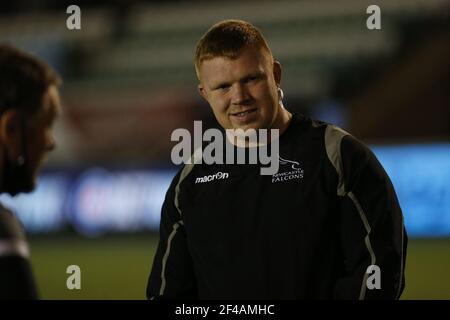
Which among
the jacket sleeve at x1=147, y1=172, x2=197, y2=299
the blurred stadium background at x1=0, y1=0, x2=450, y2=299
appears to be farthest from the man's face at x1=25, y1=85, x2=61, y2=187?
the blurred stadium background at x1=0, y1=0, x2=450, y2=299

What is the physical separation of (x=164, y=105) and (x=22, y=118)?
564 inches

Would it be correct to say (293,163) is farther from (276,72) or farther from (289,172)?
(276,72)

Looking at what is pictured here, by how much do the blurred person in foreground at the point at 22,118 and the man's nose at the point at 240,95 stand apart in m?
0.58

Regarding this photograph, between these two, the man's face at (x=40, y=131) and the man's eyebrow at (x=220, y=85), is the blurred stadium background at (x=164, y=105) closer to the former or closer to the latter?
the man's eyebrow at (x=220, y=85)

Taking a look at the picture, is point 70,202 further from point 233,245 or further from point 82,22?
point 233,245

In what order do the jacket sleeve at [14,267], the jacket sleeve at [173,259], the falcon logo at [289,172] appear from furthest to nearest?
the jacket sleeve at [173,259] → the falcon logo at [289,172] → the jacket sleeve at [14,267]

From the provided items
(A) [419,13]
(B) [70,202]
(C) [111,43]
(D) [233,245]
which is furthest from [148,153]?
(D) [233,245]

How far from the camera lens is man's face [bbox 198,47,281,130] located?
265cm

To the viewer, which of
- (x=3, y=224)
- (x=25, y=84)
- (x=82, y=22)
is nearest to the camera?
(x=3, y=224)

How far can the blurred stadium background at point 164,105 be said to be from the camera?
11562 millimetres

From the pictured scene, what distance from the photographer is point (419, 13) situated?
17.0 metres

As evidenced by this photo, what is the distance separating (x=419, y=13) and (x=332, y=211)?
15.2 metres

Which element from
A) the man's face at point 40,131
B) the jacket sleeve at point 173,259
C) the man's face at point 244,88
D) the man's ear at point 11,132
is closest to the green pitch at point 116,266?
the jacket sleeve at point 173,259
